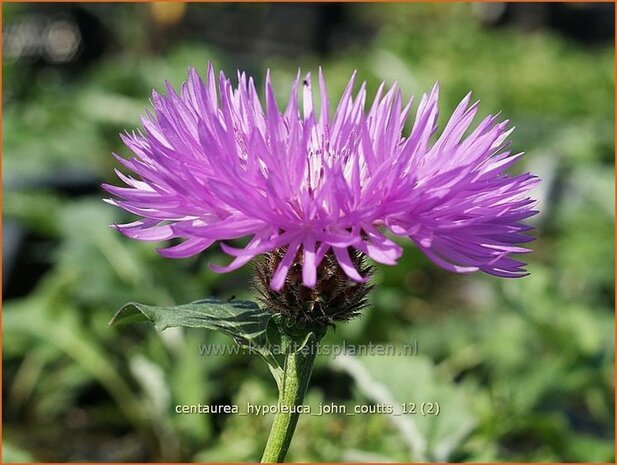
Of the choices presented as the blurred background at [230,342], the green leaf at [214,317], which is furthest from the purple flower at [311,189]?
the blurred background at [230,342]

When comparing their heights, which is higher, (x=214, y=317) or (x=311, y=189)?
(x=311, y=189)

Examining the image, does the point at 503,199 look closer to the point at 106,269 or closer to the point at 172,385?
the point at 172,385

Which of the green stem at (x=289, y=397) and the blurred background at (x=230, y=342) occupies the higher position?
the green stem at (x=289, y=397)

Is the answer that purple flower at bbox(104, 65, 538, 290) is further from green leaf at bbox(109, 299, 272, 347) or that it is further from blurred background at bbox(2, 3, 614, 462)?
blurred background at bbox(2, 3, 614, 462)

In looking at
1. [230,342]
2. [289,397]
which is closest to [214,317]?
[289,397]

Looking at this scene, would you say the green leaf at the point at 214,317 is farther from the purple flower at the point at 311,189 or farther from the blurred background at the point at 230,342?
the blurred background at the point at 230,342

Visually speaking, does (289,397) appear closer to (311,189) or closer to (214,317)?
(214,317)

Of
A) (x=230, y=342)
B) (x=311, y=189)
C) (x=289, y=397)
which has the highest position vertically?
(x=311, y=189)
